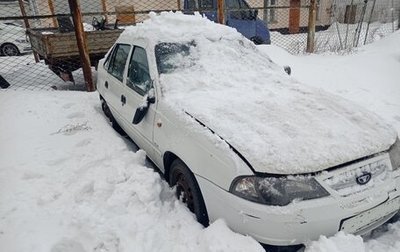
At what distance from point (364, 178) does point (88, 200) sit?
213 cm

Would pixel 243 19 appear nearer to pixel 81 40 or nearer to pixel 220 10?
pixel 220 10

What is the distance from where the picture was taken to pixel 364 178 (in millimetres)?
2178

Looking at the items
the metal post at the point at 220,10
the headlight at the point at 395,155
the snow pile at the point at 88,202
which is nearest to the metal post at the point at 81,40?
the snow pile at the point at 88,202

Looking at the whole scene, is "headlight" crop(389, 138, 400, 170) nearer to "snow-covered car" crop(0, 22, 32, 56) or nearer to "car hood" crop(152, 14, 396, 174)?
"car hood" crop(152, 14, 396, 174)

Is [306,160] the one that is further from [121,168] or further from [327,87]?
[327,87]

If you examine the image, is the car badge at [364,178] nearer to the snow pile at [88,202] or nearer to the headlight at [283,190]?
the headlight at [283,190]

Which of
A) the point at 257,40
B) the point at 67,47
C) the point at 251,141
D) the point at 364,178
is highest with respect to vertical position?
the point at 251,141

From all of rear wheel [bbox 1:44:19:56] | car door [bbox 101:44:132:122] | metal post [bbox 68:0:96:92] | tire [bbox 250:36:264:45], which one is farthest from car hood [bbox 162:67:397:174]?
rear wheel [bbox 1:44:19:56]

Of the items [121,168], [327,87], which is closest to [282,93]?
[121,168]

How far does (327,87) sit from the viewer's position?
6223 mm

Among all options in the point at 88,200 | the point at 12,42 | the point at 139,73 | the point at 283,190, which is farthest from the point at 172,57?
the point at 12,42

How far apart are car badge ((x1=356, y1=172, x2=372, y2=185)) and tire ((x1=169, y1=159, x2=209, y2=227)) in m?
1.09

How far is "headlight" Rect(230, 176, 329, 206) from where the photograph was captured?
2023 millimetres

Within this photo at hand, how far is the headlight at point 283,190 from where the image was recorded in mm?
2023
